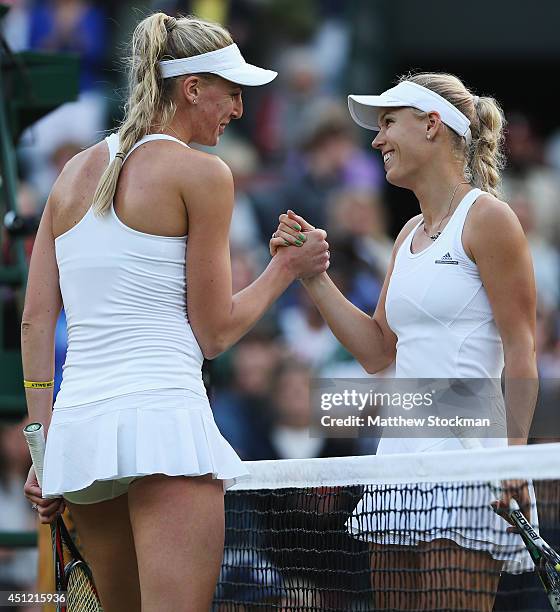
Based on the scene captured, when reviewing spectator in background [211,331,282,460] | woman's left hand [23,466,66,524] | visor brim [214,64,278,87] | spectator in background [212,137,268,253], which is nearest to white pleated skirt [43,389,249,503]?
woman's left hand [23,466,66,524]

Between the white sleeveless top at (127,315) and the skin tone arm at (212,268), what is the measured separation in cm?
4

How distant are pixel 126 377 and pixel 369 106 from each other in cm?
122

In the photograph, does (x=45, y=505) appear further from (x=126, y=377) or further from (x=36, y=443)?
(x=126, y=377)

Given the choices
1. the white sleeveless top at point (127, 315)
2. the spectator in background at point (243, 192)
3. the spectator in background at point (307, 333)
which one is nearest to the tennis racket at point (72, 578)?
the white sleeveless top at point (127, 315)

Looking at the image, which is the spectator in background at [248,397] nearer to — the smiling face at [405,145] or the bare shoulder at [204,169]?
the smiling face at [405,145]

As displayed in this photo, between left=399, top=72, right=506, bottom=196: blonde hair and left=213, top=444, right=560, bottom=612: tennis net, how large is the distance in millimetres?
846

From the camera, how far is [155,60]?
126 inches

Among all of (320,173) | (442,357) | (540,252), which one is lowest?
(540,252)

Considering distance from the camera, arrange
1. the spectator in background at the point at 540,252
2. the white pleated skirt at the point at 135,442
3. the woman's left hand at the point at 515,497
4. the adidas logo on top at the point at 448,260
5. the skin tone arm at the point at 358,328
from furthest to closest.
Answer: the spectator in background at the point at 540,252, the skin tone arm at the point at 358,328, the adidas logo on top at the point at 448,260, the woman's left hand at the point at 515,497, the white pleated skirt at the point at 135,442

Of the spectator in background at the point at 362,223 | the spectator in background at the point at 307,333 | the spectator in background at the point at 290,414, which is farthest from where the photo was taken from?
the spectator in background at the point at 362,223

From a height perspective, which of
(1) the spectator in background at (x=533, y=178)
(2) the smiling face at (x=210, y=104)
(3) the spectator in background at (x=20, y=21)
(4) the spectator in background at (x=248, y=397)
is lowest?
(4) the spectator in background at (x=248, y=397)

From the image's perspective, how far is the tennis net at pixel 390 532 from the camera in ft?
10.4

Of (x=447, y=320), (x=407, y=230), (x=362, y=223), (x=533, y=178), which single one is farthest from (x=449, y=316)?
(x=533, y=178)

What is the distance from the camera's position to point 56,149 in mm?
9008
